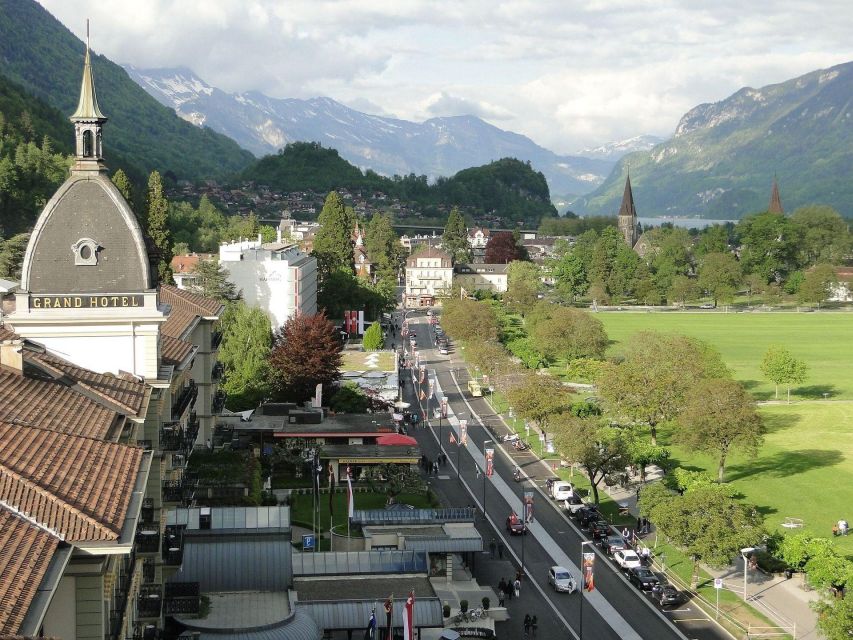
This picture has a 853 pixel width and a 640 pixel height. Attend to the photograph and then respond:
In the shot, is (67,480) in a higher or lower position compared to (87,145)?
lower

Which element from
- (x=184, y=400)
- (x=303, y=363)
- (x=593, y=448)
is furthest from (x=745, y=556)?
(x=303, y=363)

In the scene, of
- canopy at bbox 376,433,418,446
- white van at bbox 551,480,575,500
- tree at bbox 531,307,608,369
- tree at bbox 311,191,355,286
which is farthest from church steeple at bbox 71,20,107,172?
tree at bbox 311,191,355,286

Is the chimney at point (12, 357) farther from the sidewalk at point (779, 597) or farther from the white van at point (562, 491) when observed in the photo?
the white van at point (562, 491)

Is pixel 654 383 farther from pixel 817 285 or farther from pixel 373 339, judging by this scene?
pixel 817 285

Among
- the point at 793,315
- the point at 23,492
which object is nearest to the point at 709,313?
the point at 793,315

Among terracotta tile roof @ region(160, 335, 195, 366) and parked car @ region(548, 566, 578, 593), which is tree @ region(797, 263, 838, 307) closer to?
parked car @ region(548, 566, 578, 593)

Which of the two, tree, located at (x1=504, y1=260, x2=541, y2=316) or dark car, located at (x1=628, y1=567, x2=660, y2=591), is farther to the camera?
tree, located at (x1=504, y1=260, x2=541, y2=316)
